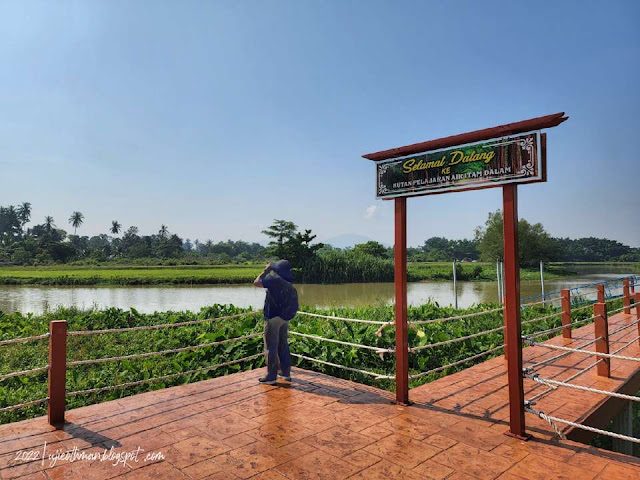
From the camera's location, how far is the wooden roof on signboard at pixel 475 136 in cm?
289

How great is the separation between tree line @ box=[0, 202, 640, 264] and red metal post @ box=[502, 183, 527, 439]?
646 inches

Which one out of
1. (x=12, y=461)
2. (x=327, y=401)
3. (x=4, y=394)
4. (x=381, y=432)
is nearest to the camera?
(x=12, y=461)

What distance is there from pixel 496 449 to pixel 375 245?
4629cm

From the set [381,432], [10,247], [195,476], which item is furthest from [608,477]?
[10,247]

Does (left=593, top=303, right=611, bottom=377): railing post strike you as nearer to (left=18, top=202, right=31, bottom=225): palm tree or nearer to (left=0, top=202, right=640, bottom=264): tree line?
(left=0, top=202, right=640, bottom=264): tree line

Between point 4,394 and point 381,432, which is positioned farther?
point 4,394

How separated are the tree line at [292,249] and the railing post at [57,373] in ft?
58.5

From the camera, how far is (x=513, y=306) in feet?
10.5

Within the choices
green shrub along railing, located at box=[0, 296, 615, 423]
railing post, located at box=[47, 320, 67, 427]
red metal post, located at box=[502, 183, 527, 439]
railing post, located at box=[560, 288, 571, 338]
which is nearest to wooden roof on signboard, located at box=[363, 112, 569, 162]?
red metal post, located at box=[502, 183, 527, 439]

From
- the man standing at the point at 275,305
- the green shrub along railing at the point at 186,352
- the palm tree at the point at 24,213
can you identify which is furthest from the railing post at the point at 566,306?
the palm tree at the point at 24,213

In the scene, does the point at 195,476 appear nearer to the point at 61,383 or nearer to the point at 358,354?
the point at 61,383

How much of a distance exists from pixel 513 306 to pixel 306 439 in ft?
6.11

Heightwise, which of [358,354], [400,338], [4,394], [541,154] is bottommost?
[4,394]

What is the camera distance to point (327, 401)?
4.05 m
